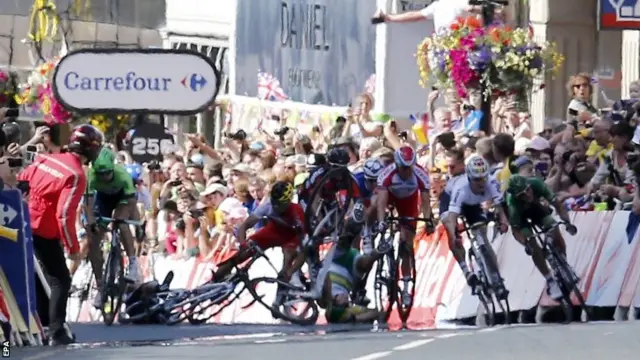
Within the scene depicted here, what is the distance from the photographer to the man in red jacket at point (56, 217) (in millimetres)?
18859

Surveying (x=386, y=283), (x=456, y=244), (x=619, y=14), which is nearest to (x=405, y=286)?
(x=386, y=283)

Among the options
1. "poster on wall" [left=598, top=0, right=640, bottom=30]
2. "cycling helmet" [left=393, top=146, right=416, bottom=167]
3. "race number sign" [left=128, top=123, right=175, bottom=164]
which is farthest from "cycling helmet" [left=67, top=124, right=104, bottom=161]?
"race number sign" [left=128, top=123, right=175, bottom=164]

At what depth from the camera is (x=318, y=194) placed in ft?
70.6

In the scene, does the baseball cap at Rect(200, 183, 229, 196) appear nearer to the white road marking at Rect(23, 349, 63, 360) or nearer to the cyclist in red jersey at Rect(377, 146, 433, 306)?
the cyclist in red jersey at Rect(377, 146, 433, 306)

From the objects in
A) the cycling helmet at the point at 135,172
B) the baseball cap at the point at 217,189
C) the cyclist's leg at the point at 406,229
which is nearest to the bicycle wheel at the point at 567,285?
the cyclist's leg at the point at 406,229

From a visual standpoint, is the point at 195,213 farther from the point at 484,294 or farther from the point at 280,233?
the point at 484,294

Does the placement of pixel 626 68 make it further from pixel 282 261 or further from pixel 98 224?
pixel 98 224

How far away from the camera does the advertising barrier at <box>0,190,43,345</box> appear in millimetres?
17875

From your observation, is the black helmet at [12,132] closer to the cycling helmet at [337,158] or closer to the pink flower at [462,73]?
the cycling helmet at [337,158]

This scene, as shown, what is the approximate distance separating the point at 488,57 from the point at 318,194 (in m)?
3.76

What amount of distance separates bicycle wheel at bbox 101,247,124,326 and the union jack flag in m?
10.3

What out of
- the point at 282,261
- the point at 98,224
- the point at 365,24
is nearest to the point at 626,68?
the point at 365,24

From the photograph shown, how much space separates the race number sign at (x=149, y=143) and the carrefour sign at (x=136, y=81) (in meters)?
5.77

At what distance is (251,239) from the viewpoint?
71.4ft
